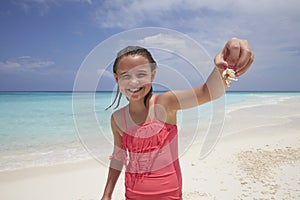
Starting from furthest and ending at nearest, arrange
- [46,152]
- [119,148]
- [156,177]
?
[46,152]
[119,148]
[156,177]

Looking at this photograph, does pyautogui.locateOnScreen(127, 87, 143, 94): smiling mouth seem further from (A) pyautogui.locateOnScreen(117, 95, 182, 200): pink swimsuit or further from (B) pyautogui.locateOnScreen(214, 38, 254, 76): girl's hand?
(B) pyautogui.locateOnScreen(214, 38, 254, 76): girl's hand

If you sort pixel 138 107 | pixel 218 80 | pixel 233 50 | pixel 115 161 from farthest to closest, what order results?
pixel 115 161 → pixel 138 107 → pixel 218 80 → pixel 233 50

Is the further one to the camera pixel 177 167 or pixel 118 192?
pixel 118 192

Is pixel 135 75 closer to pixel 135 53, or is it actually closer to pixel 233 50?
pixel 135 53

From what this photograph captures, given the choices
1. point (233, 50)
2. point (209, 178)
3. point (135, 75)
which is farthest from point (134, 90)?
point (209, 178)

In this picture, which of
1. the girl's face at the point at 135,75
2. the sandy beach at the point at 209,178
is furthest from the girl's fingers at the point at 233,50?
the sandy beach at the point at 209,178

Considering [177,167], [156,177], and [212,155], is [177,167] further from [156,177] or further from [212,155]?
[212,155]

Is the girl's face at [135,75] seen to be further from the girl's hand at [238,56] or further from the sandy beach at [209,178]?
the sandy beach at [209,178]

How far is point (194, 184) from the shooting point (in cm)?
468

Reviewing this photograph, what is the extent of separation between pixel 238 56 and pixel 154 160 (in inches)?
33.5

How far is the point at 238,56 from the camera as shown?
114 cm

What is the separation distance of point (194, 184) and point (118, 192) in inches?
51.6

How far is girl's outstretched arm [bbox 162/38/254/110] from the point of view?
1132 millimetres

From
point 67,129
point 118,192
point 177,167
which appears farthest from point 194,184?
point 67,129
